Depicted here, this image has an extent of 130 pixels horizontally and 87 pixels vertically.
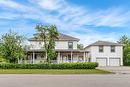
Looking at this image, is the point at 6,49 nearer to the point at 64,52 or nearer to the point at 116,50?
the point at 64,52

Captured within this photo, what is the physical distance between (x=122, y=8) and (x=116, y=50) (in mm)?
34135

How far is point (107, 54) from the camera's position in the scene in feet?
201

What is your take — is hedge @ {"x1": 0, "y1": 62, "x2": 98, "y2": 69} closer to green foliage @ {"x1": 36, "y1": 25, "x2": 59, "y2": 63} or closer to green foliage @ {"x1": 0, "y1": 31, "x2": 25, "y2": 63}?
green foliage @ {"x1": 0, "y1": 31, "x2": 25, "y2": 63}

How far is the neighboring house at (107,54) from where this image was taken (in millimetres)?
61188

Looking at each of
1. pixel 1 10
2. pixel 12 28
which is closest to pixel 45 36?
pixel 12 28

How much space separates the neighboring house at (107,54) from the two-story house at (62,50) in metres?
5.20

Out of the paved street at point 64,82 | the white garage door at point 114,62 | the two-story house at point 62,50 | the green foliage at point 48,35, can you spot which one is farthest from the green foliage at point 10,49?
the paved street at point 64,82

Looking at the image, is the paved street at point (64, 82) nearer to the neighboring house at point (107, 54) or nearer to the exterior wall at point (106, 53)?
the exterior wall at point (106, 53)

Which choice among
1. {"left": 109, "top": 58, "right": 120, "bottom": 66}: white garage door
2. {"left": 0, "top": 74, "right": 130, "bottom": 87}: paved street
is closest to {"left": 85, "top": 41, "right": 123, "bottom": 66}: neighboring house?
{"left": 109, "top": 58, "right": 120, "bottom": 66}: white garage door

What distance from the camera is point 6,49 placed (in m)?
47.1

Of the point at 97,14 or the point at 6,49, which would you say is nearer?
the point at 97,14

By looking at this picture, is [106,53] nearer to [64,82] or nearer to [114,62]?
[114,62]

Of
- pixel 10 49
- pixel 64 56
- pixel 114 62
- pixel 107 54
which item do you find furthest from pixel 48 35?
pixel 114 62

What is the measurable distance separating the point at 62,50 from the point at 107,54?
12113 mm
